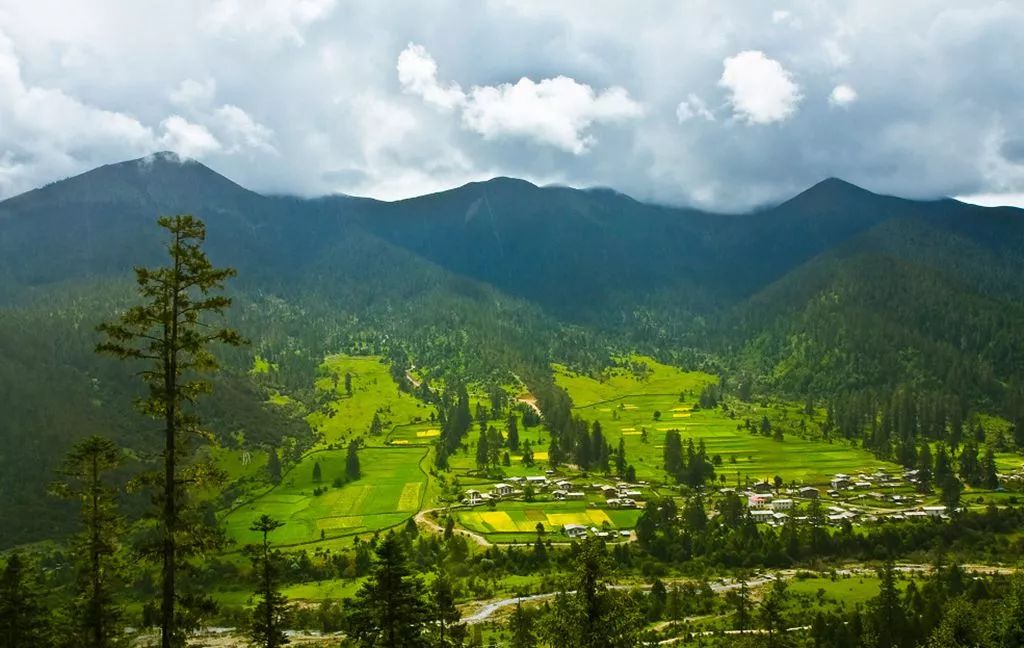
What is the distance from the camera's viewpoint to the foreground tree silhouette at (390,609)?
1141 inches

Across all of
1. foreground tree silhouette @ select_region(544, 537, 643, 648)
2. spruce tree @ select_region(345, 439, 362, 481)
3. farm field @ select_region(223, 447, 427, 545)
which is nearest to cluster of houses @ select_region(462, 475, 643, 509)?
farm field @ select_region(223, 447, 427, 545)

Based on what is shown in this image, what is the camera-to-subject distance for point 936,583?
85.7m

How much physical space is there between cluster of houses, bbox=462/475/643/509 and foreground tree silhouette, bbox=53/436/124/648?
4348 inches

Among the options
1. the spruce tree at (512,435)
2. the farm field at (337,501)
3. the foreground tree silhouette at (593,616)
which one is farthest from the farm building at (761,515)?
the foreground tree silhouette at (593,616)

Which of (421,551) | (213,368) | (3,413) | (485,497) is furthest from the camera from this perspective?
(3,413)

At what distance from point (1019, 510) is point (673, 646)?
85.0 meters

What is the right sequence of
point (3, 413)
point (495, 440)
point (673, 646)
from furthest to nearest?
point (495, 440)
point (3, 413)
point (673, 646)

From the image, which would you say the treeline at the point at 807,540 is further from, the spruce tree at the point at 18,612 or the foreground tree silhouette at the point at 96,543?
the foreground tree silhouette at the point at 96,543

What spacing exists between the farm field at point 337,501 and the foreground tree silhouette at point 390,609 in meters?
95.5

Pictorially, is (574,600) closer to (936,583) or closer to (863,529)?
(936,583)

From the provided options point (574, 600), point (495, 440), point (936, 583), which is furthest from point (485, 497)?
point (574, 600)

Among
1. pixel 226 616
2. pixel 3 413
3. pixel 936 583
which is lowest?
pixel 226 616

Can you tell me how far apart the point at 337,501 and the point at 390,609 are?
123 metres

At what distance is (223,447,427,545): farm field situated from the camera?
128375 millimetres
